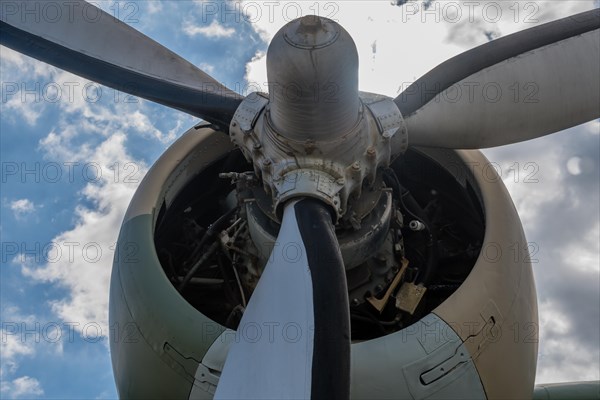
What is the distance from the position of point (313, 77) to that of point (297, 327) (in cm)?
180

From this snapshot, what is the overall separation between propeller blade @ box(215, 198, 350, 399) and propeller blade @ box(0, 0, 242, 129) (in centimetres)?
162

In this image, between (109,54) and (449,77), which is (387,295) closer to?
(449,77)

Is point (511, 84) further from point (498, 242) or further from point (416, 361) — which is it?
point (416, 361)

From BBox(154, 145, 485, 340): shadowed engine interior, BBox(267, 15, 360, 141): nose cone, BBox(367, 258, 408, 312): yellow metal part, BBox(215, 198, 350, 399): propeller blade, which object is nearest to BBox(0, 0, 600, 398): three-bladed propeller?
BBox(154, 145, 485, 340): shadowed engine interior

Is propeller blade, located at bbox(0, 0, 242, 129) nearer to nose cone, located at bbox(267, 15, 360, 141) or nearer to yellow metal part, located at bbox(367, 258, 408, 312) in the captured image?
nose cone, located at bbox(267, 15, 360, 141)

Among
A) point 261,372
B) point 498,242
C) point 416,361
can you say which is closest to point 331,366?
point 261,372

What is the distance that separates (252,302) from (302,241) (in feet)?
1.77

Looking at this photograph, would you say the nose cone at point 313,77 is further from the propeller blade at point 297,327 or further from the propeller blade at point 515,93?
the propeller blade at point 515,93

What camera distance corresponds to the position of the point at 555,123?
21.4ft

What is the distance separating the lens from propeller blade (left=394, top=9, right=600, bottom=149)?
6.44m

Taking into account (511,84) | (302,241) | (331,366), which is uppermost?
(511,84)

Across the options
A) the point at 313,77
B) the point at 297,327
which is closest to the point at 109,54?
the point at 313,77

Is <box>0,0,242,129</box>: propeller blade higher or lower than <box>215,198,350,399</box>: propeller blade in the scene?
higher

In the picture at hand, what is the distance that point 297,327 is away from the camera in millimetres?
4863
